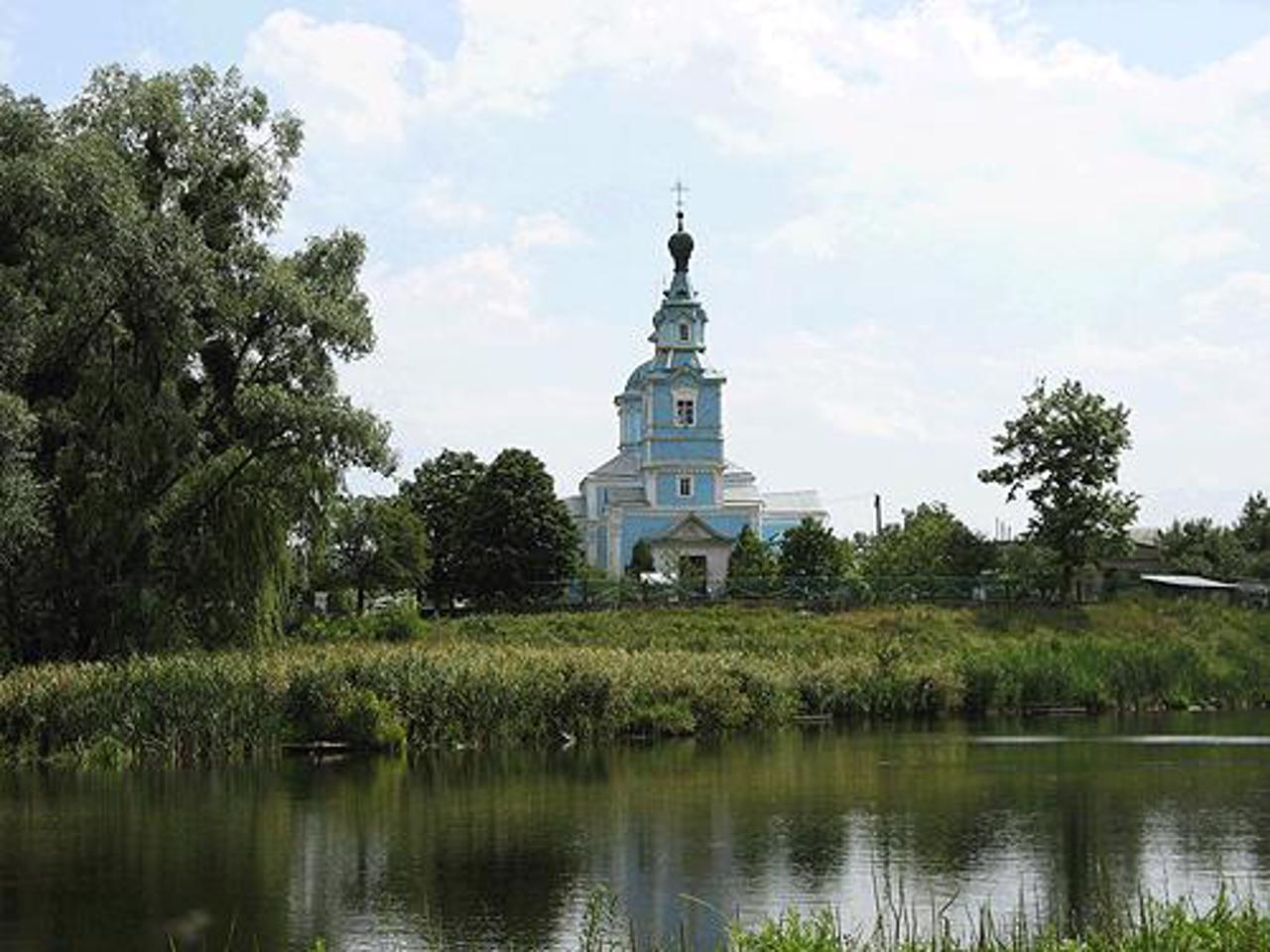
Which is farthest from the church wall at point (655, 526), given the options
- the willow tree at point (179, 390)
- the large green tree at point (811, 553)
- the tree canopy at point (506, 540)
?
the willow tree at point (179, 390)

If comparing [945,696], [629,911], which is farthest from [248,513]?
[629,911]

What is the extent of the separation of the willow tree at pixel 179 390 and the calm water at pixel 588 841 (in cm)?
773

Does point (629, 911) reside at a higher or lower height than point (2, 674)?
lower

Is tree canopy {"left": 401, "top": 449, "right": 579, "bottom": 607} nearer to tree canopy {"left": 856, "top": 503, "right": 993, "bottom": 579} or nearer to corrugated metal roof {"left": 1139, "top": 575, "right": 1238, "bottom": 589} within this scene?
tree canopy {"left": 856, "top": 503, "right": 993, "bottom": 579}

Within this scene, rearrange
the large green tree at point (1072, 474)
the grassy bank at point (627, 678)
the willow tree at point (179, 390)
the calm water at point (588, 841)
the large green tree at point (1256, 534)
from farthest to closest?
the large green tree at point (1256, 534) < the large green tree at point (1072, 474) < the willow tree at point (179, 390) < the grassy bank at point (627, 678) < the calm water at point (588, 841)

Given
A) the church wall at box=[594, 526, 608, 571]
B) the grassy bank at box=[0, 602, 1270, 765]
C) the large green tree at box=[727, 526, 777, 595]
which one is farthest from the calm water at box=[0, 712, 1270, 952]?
the church wall at box=[594, 526, 608, 571]

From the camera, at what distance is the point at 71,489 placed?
136ft

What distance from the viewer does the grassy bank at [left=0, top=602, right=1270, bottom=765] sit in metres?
36.6

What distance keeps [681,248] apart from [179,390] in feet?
201

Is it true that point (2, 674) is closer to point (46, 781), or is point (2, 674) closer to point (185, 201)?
point (46, 781)

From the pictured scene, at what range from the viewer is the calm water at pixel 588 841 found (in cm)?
1964

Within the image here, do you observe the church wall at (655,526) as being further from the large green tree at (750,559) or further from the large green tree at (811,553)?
the large green tree at (811,553)

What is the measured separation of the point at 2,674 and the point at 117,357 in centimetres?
706

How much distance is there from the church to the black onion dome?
0.05 m
